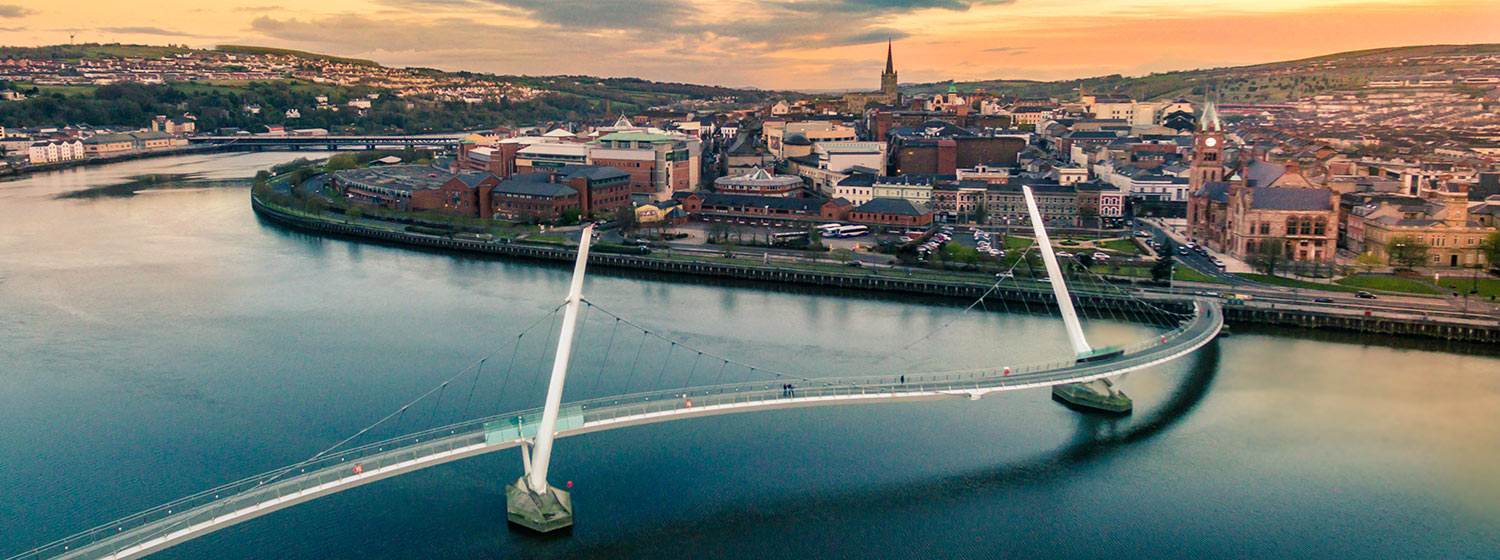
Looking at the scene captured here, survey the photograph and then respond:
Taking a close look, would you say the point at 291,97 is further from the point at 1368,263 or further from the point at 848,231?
the point at 1368,263

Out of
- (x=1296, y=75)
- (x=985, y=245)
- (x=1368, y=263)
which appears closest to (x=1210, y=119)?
(x=1368, y=263)

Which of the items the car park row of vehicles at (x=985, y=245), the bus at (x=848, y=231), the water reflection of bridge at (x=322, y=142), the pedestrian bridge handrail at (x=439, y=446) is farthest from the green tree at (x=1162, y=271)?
the water reflection of bridge at (x=322, y=142)

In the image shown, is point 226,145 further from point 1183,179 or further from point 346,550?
point 346,550

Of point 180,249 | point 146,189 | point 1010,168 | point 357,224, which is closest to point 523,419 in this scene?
point 180,249

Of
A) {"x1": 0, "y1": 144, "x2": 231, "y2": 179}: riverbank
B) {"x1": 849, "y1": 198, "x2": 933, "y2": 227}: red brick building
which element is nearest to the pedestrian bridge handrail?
{"x1": 849, "y1": 198, "x2": 933, "y2": 227}: red brick building

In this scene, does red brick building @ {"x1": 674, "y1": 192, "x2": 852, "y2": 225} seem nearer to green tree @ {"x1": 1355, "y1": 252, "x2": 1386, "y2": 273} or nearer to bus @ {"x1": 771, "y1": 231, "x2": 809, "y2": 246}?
bus @ {"x1": 771, "y1": 231, "x2": 809, "y2": 246}

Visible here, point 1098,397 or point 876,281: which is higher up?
point 876,281

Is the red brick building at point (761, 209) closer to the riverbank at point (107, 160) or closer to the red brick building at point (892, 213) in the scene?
the red brick building at point (892, 213)
